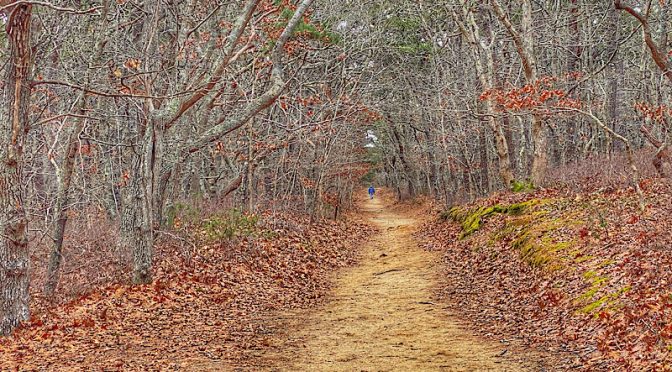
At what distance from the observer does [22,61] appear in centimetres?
824

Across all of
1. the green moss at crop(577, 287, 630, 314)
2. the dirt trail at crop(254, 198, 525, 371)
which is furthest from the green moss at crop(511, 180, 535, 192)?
the green moss at crop(577, 287, 630, 314)

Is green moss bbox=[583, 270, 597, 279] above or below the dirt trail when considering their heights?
above

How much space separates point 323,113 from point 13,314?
47.1 feet

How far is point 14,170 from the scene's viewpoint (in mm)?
8234

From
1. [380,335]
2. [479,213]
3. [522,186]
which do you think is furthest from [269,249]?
[522,186]

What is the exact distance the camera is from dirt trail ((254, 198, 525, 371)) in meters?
7.50

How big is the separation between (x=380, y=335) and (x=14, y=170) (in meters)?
6.14

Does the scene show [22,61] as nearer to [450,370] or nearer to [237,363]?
[237,363]

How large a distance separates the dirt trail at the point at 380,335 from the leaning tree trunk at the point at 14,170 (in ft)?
12.6

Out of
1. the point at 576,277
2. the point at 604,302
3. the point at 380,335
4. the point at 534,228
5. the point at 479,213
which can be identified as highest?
the point at 479,213

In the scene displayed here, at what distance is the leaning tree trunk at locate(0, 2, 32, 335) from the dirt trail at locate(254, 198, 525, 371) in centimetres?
383

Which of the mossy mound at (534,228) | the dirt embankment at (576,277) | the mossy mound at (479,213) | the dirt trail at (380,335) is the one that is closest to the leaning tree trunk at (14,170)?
the dirt trail at (380,335)

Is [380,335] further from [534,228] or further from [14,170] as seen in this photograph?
[14,170]

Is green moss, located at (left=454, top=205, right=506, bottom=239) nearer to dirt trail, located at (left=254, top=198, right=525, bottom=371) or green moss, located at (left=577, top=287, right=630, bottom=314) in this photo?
dirt trail, located at (left=254, top=198, right=525, bottom=371)
